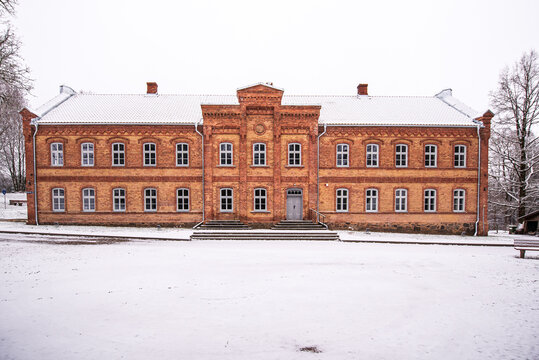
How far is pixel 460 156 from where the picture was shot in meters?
20.3

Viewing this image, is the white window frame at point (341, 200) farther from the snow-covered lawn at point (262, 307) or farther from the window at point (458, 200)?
the snow-covered lawn at point (262, 307)

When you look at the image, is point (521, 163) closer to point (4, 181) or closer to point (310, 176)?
point (310, 176)

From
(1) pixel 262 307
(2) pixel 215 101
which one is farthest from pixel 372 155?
(1) pixel 262 307

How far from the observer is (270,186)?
1966 centimetres

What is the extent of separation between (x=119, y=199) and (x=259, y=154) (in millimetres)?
9851

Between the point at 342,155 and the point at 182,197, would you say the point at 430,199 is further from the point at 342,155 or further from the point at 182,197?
the point at 182,197

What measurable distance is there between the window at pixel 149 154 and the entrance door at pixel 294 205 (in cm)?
927

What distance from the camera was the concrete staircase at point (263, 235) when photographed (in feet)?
53.1

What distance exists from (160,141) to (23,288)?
13.5 meters

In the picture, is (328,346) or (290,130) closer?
(328,346)

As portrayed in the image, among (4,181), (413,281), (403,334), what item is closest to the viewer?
(403,334)

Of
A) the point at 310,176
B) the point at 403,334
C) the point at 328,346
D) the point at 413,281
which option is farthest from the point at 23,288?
the point at 310,176

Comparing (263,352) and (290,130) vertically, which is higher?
(290,130)

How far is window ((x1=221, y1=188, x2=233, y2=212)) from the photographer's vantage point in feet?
64.8
